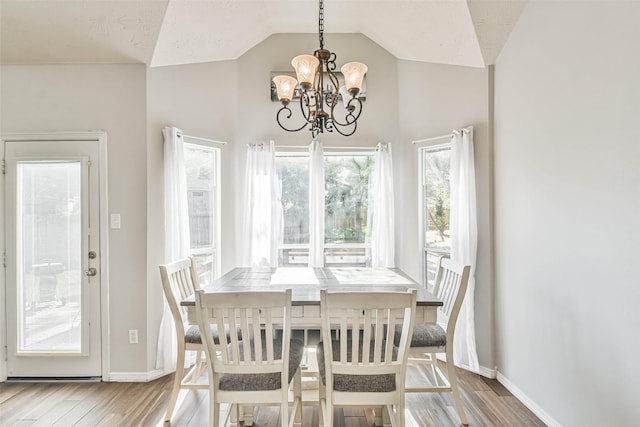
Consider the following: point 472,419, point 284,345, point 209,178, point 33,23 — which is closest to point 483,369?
point 472,419

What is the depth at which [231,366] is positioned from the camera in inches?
69.2

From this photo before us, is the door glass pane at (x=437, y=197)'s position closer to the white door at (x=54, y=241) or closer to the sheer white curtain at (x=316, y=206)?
the sheer white curtain at (x=316, y=206)

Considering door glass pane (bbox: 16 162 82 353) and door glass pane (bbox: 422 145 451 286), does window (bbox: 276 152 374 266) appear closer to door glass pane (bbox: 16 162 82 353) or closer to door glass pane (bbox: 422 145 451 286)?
door glass pane (bbox: 422 145 451 286)

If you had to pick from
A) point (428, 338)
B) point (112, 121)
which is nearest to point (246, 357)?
point (428, 338)

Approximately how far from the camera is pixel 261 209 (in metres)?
3.62

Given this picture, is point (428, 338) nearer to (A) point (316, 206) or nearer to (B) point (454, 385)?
(B) point (454, 385)

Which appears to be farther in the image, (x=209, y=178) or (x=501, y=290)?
(x=209, y=178)

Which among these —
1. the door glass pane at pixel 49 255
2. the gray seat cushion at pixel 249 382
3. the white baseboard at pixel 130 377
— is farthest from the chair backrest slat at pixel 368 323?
the door glass pane at pixel 49 255

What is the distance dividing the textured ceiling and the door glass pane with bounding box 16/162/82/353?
0.98 metres

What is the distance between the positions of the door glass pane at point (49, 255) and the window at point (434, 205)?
10.4ft

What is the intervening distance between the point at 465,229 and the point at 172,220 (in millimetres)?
2556

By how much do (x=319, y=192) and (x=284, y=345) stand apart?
2.16 m

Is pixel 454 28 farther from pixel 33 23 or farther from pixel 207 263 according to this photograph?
pixel 33 23

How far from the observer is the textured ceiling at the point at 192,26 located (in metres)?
2.60
